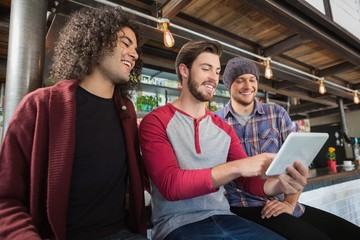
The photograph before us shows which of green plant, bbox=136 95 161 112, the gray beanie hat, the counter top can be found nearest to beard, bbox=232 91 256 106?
the gray beanie hat

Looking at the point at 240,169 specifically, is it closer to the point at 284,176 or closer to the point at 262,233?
the point at 284,176

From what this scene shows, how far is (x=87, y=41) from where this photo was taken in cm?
143

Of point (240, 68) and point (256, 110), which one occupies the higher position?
point (240, 68)

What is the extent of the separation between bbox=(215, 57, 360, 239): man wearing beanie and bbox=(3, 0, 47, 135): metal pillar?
1.39 meters

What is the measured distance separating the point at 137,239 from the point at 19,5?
145cm

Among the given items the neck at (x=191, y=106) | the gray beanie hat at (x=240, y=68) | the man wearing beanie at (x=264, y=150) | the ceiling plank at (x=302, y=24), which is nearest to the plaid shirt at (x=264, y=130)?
the man wearing beanie at (x=264, y=150)

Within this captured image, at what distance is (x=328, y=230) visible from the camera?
1683 millimetres

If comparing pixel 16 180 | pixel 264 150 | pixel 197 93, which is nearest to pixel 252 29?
pixel 264 150

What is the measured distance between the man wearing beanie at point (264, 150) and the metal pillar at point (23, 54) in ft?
4.57

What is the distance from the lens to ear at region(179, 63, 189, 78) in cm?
158

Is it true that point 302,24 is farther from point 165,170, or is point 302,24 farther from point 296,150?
point 165,170

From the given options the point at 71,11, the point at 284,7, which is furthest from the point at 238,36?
the point at 71,11

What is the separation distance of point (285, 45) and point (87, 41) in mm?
3031

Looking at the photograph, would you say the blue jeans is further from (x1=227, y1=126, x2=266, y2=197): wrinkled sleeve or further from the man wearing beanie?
the man wearing beanie
